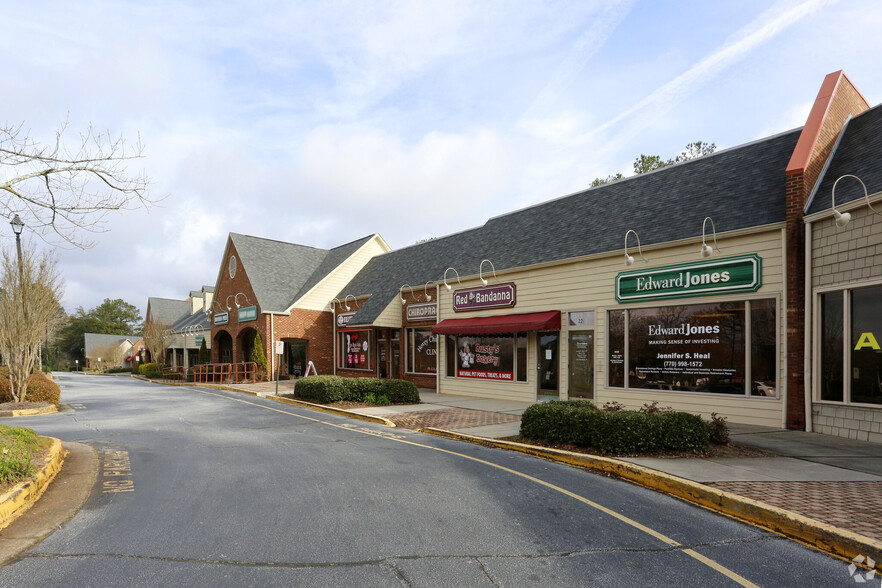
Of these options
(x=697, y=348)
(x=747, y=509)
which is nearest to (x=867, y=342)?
(x=697, y=348)

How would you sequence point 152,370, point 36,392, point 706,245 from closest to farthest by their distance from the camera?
point 706,245
point 36,392
point 152,370

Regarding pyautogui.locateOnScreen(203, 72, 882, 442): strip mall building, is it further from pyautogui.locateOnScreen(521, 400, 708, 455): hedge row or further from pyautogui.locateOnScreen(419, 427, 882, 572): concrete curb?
pyautogui.locateOnScreen(419, 427, 882, 572): concrete curb

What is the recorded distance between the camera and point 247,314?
31.8 m

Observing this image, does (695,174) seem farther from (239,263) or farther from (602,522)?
(239,263)

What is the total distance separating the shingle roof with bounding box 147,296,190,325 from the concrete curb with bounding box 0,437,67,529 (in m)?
53.2

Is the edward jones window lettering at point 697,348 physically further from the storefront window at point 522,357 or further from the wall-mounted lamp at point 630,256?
the storefront window at point 522,357

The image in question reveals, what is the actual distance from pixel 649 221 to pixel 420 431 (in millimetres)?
8584

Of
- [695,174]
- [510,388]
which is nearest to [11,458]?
[510,388]

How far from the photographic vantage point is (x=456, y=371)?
20547 millimetres

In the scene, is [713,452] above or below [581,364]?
below

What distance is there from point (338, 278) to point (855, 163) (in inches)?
1031

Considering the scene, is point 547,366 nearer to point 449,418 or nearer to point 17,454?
point 449,418

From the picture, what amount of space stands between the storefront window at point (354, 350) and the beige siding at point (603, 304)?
6.83 meters

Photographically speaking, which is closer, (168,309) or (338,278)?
(338,278)
